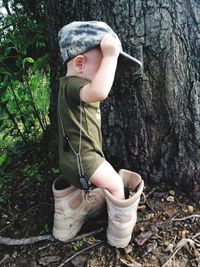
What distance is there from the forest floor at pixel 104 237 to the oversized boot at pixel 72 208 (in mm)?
63

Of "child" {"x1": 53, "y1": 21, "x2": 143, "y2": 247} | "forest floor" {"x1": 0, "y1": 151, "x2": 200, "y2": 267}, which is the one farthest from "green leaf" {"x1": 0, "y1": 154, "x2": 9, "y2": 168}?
"child" {"x1": 53, "y1": 21, "x2": 143, "y2": 247}

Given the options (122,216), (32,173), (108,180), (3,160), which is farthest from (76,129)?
(3,160)

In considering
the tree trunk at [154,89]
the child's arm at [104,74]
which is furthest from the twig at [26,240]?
the child's arm at [104,74]

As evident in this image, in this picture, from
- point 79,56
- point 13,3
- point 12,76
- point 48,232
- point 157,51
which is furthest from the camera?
point 13,3

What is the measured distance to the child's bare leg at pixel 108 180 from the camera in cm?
226

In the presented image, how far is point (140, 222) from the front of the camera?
260cm

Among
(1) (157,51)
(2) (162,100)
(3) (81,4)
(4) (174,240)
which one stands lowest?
(4) (174,240)

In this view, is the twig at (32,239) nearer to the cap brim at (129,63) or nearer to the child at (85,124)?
the child at (85,124)

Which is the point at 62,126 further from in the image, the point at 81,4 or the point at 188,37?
the point at 188,37

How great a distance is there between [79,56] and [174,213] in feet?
4.04

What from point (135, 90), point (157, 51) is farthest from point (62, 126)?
point (157, 51)

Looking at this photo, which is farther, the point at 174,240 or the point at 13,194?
the point at 13,194

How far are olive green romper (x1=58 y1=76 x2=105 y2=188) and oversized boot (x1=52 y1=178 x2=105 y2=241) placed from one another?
0.20m

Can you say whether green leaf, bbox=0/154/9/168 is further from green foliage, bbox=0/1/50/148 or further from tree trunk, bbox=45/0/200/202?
tree trunk, bbox=45/0/200/202
